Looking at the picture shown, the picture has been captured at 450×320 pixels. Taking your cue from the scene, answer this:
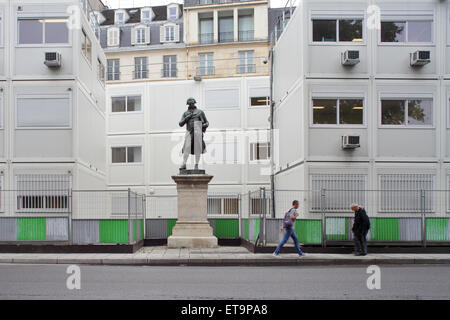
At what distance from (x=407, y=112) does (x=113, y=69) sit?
130 feet

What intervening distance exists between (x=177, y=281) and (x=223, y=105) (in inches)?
1056

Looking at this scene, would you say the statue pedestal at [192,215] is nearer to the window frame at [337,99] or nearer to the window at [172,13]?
the window frame at [337,99]

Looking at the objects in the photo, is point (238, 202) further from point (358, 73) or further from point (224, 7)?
point (224, 7)

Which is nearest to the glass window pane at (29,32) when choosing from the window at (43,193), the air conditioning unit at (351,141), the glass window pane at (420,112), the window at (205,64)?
the window at (43,193)

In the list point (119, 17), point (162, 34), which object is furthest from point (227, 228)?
point (119, 17)

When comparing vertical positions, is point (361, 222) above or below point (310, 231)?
above

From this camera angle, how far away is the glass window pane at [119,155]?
3900cm

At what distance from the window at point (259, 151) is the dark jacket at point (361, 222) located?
19159 mm

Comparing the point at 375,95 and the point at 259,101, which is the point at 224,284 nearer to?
the point at 375,95

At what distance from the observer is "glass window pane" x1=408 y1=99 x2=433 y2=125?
25016 mm

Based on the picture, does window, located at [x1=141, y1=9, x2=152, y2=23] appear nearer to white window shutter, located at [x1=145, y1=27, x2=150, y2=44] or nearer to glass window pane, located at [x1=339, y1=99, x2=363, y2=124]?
white window shutter, located at [x1=145, y1=27, x2=150, y2=44]

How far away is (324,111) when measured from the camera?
2495 centimetres

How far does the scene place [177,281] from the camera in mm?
12008

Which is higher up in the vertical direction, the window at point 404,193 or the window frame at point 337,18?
the window frame at point 337,18
